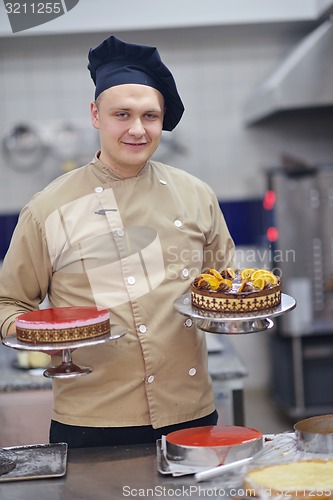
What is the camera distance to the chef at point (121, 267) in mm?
1864

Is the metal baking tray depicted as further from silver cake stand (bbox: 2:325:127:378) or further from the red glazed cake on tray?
the red glazed cake on tray

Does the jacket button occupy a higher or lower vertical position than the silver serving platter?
lower

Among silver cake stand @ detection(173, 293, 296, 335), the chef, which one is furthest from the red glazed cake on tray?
the chef

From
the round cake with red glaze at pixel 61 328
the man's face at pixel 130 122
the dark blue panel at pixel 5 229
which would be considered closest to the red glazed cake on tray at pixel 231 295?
the round cake with red glaze at pixel 61 328

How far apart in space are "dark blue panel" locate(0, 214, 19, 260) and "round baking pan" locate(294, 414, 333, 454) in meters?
3.01

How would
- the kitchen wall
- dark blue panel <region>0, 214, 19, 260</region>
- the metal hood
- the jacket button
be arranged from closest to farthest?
the jacket button
the metal hood
the kitchen wall
dark blue panel <region>0, 214, 19, 260</region>

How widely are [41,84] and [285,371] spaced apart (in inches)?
80.9

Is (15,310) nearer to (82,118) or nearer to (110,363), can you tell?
(110,363)

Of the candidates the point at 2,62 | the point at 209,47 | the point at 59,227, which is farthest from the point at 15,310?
the point at 209,47

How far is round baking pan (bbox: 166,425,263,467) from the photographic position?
1540 mm

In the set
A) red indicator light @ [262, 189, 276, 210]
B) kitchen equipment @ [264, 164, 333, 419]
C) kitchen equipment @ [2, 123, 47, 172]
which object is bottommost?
kitchen equipment @ [264, 164, 333, 419]

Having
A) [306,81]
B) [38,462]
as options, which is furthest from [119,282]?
[306,81]

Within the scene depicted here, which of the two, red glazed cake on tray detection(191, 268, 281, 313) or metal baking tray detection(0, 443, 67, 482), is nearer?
metal baking tray detection(0, 443, 67, 482)

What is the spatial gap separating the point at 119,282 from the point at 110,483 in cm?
51
